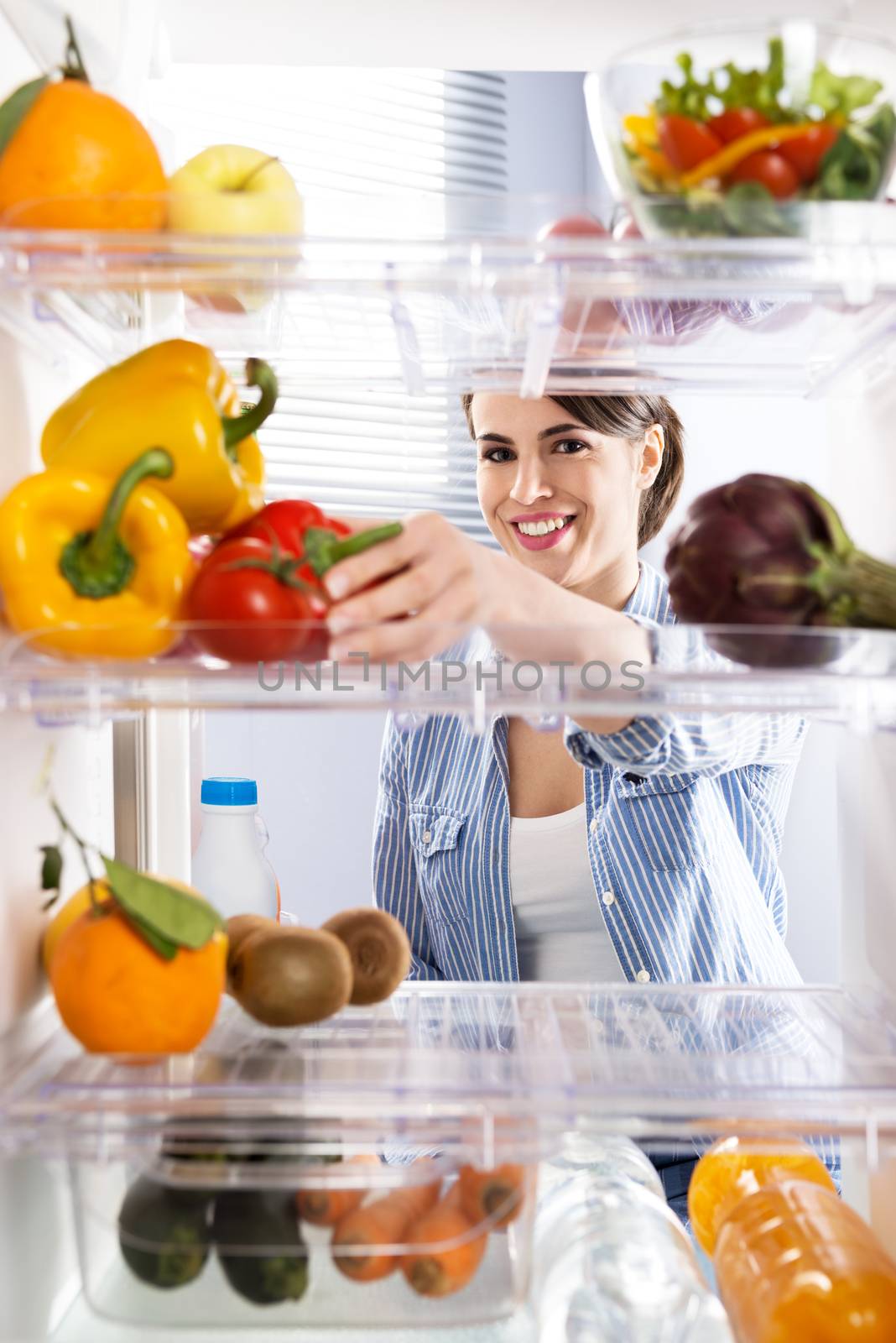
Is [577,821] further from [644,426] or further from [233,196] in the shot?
[233,196]

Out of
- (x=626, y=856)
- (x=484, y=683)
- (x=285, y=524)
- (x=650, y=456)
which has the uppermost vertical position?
(x=650, y=456)

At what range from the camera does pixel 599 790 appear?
1.65m

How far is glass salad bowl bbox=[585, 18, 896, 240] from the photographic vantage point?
776mm

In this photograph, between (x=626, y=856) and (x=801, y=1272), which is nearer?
(x=801, y=1272)

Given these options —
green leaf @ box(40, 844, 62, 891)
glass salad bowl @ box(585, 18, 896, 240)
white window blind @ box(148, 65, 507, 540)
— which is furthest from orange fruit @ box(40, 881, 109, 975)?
white window blind @ box(148, 65, 507, 540)

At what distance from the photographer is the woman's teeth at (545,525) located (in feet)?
5.86

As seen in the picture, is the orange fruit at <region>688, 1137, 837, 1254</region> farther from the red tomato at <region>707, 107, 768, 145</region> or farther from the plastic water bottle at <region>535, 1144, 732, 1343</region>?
the red tomato at <region>707, 107, 768, 145</region>

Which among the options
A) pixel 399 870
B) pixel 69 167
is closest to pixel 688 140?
pixel 69 167

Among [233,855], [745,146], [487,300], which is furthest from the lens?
[233,855]

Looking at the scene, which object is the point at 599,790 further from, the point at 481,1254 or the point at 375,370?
the point at 481,1254

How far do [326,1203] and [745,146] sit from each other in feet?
2.33

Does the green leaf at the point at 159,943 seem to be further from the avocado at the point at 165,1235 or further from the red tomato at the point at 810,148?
the red tomato at the point at 810,148

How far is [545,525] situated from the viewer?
1.79 metres

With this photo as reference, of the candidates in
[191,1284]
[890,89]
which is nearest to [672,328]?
[890,89]
